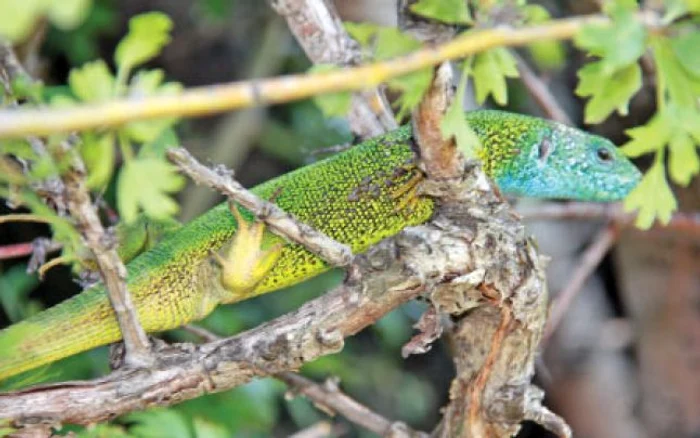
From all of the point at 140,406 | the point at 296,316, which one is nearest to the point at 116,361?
the point at 140,406

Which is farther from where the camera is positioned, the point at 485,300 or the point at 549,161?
the point at 549,161

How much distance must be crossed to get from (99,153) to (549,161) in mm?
1643

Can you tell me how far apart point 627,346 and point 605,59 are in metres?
3.19

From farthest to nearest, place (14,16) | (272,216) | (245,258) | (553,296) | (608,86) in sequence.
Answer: (553,296)
(245,258)
(272,216)
(608,86)
(14,16)

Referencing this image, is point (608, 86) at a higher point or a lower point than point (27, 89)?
lower

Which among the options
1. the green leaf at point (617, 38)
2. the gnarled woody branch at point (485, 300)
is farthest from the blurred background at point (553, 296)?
the green leaf at point (617, 38)

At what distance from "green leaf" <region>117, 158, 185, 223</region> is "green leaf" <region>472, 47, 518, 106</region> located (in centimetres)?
47

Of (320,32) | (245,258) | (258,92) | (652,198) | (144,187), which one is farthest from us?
(320,32)

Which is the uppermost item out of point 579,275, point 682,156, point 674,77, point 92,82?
point 92,82

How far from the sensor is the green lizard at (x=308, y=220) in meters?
2.21

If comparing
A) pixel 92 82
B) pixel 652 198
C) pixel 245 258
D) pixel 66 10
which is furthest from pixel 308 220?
pixel 66 10

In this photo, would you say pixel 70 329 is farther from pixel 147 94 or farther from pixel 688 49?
pixel 688 49

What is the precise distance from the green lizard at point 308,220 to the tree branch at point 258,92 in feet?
3.03

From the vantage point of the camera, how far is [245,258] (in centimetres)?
227
